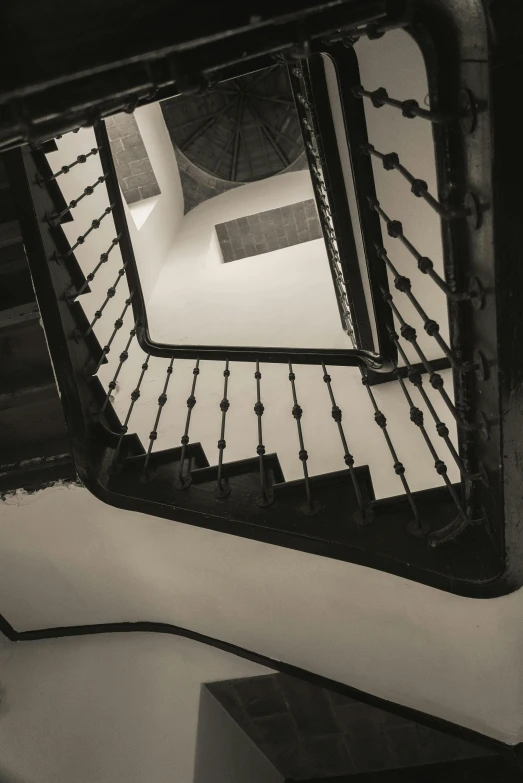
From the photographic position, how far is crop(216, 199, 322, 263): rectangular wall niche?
762cm

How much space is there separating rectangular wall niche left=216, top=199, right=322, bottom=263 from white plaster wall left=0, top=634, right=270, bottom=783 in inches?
218

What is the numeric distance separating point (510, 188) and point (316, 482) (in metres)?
1.32

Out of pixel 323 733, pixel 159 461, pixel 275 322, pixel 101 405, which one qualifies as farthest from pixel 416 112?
pixel 323 733

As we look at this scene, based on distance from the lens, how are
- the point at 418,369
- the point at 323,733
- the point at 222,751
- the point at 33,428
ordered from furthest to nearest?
the point at 323,733, the point at 418,369, the point at 222,751, the point at 33,428

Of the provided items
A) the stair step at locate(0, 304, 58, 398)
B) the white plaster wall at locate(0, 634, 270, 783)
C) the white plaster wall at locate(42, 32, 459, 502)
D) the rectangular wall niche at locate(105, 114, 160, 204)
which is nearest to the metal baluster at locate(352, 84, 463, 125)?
the white plaster wall at locate(42, 32, 459, 502)

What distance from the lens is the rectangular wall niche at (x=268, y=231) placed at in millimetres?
7625

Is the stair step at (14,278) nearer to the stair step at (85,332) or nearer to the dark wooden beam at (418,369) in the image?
the stair step at (85,332)

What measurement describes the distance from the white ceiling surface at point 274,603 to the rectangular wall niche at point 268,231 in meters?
5.41

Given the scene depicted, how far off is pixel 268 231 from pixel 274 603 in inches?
243

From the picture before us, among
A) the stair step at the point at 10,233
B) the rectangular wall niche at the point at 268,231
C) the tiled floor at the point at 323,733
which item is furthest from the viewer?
the rectangular wall niche at the point at 268,231

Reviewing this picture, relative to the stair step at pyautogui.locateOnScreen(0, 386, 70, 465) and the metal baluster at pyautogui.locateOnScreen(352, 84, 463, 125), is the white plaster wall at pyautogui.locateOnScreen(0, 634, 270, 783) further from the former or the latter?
the metal baluster at pyautogui.locateOnScreen(352, 84, 463, 125)

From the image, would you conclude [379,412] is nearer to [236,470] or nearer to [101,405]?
[236,470]

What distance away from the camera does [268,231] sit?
7828 millimetres

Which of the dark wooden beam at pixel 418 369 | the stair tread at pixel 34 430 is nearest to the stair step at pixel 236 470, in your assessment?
the stair tread at pixel 34 430
